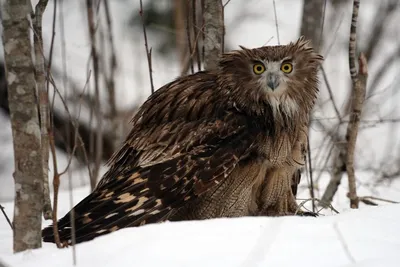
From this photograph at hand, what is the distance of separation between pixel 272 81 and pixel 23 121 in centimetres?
169

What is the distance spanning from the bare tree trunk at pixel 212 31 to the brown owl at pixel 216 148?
60cm

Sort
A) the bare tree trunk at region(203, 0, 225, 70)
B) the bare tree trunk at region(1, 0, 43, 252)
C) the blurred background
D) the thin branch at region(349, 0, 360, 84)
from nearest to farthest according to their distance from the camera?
the bare tree trunk at region(1, 0, 43, 252), the thin branch at region(349, 0, 360, 84), the bare tree trunk at region(203, 0, 225, 70), the blurred background

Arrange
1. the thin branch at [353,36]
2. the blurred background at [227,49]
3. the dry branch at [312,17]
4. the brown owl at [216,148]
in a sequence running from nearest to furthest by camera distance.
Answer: the brown owl at [216,148]
the thin branch at [353,36]
the dry branch at [312,17]
the blurred background at [227,49]

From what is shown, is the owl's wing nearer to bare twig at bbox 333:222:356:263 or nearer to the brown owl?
the brown owl

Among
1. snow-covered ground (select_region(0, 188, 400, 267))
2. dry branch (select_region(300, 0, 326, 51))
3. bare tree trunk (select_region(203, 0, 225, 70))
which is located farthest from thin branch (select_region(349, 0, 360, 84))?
snow-covered ground (select_region(0, 188, 400, 267))

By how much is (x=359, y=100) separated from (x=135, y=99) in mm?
4885

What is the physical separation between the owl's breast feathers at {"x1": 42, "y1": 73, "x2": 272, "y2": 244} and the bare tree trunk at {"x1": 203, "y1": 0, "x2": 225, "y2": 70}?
0.77 metres

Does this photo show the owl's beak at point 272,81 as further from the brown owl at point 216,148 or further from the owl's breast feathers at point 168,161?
the owl's breast feathers at point 168,161

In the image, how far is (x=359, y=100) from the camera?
537 cm

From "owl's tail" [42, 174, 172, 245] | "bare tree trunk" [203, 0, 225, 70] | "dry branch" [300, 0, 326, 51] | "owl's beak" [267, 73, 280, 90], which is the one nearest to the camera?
"owl's tail" [42, 174, 172, 245]

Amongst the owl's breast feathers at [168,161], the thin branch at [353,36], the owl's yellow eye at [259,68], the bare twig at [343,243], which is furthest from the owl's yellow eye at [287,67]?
the bare twig at [343,243]

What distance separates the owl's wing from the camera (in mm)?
4152

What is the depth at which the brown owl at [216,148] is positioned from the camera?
4230 millimetres

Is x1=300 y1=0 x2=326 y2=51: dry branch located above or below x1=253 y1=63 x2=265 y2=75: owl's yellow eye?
above
